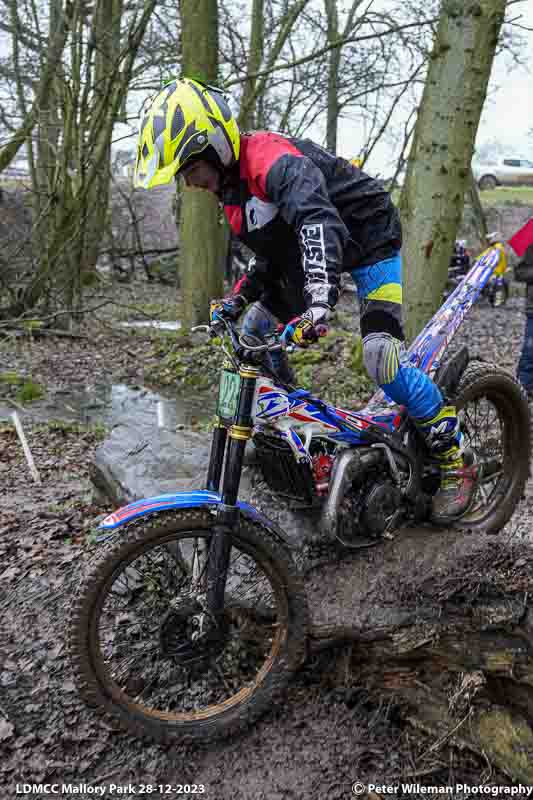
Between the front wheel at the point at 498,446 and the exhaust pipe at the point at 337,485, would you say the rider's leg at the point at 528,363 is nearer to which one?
the front wheel at the point at 498,446

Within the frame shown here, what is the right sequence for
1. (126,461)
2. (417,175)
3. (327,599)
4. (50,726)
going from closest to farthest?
(50,726), (327,599), (126,461), (417,175)

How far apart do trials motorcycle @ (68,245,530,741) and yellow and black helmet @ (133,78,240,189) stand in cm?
67

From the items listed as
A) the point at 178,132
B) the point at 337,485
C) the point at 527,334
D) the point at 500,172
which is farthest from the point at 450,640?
the point at 500,172

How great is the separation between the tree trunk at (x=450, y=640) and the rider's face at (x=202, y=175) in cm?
185

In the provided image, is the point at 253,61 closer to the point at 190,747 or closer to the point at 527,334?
the point at 527,334

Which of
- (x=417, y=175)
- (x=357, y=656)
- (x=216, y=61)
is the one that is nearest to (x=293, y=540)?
(x=357, y=656)

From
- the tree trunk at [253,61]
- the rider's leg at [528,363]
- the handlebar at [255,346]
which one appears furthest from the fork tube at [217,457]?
the tree trunk at [253,61]

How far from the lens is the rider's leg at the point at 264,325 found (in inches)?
124

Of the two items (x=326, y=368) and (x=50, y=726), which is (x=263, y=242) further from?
(x=326, y=368)

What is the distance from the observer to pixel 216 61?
29.0ft

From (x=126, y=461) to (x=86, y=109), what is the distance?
731cm

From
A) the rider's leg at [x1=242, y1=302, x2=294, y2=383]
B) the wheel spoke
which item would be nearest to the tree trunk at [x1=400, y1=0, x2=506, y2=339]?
the rider's leg at [x1=242, y1=302, x2=294, y2=383]

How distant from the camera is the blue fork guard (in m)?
2.36

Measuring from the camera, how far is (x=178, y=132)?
96.8 inches
